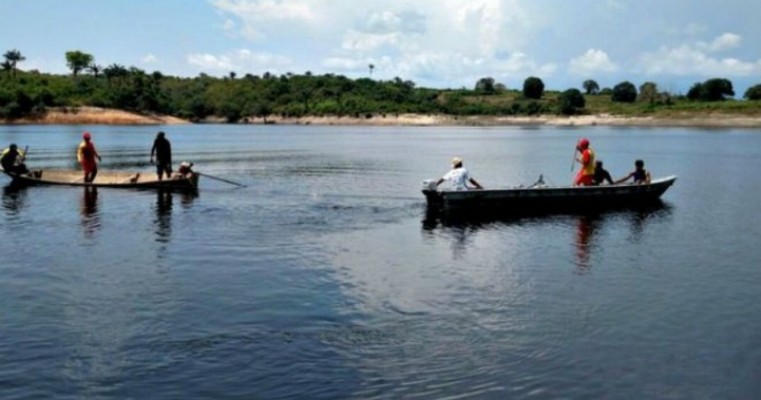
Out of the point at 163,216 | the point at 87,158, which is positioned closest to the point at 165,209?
the point at 163,216

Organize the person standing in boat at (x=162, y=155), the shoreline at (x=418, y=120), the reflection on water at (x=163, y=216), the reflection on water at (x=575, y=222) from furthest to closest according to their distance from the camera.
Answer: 1. the shoreline at (x=418, y=120)
2. the person standing in boat at (x=162, y=155)
3. the reflection on water at (x=163, y=216)
4. the reflection on water at (x=575, y=222)

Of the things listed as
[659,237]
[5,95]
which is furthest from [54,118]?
[659,237]

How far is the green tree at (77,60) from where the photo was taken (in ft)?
558

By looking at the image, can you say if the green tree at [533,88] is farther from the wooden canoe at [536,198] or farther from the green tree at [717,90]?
the wooden canoe at [536,198]

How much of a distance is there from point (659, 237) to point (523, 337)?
36.4ft

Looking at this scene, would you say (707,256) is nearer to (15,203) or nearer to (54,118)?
(15,203)

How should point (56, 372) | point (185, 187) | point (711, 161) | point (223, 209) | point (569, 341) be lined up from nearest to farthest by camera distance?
1. point (56, 372)
2. point (569, 341)
3. point (223, 209)
4. point (185, 187)
5. point (711, 161)

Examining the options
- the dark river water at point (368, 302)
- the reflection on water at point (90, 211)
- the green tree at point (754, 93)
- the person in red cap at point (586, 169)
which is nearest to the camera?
the dark river water at point (368, 302)

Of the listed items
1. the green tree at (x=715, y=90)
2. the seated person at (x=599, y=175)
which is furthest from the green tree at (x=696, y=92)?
the seated person at (x=599, y=175)

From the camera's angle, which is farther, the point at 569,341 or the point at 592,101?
the point at 592,101

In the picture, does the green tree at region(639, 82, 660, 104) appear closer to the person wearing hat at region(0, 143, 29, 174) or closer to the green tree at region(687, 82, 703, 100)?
the green tree at region(687, 82, 703, 100)

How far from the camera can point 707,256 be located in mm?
18484

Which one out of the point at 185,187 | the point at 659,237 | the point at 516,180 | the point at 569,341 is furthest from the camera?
the point at 516,180

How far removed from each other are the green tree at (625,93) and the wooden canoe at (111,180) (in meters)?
136
